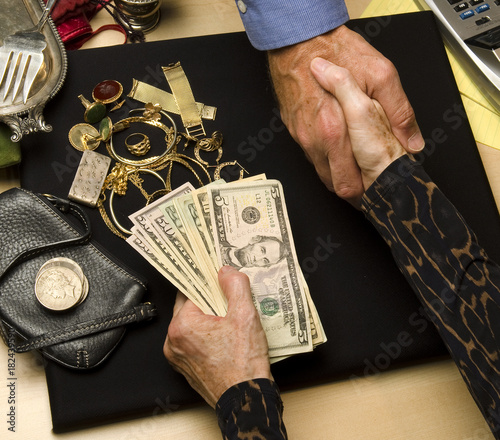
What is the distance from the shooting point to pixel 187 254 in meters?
0.87

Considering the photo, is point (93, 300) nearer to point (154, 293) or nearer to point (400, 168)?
point (154, 293)

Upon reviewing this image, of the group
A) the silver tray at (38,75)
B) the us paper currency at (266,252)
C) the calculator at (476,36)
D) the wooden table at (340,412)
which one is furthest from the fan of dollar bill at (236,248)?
the calculator at (476,36)

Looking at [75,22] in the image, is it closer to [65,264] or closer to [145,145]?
[145,145]

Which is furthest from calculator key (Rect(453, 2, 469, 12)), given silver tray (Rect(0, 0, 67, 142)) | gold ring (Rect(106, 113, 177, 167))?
silver tray (Rect(0, 0, 67, 142))

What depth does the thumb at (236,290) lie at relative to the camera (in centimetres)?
81

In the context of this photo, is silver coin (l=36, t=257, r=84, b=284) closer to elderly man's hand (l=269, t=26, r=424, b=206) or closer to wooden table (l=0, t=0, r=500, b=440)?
wooden table (l=0, t=0, r=500, b=440)

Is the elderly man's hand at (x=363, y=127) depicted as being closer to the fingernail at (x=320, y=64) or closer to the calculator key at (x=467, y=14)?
the fingernail at (x=320, y=64)

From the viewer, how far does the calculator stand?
3.50 feet

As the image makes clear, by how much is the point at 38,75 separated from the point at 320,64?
445 mm

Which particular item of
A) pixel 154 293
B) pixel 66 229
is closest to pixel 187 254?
pixel 154 293

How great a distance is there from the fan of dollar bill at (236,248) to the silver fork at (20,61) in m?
0.27

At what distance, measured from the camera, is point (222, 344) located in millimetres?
798

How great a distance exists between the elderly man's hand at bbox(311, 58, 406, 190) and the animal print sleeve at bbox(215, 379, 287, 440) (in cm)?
34

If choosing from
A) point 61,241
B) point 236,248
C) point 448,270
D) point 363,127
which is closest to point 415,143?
point 363,127
